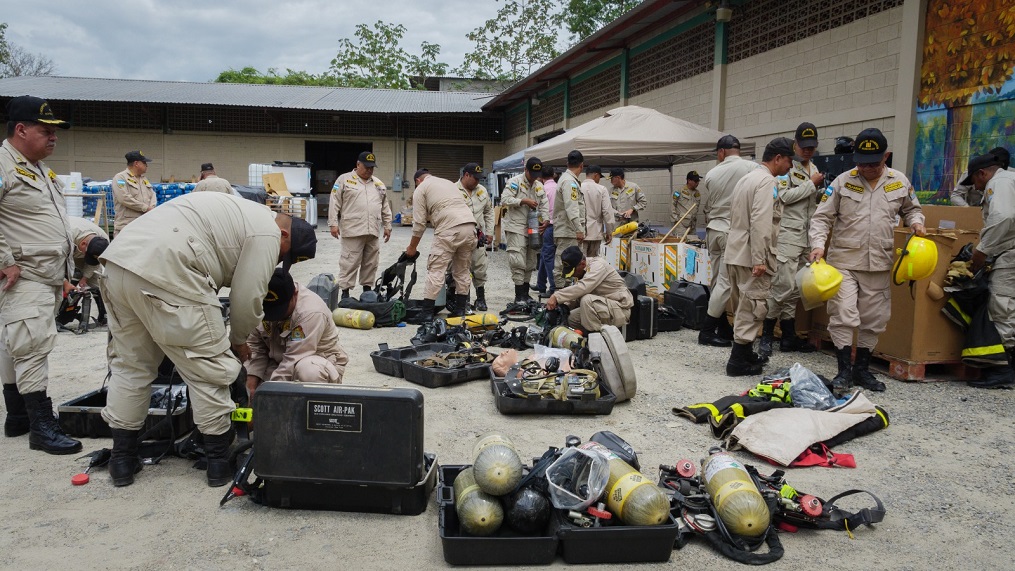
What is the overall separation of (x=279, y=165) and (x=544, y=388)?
64.8 feet

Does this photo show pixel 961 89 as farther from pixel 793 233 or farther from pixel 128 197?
pixel 128 197

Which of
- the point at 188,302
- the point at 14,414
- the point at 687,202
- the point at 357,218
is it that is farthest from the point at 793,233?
the point at 14,414

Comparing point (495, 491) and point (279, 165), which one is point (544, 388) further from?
point (279, 165)

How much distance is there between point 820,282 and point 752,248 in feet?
2.45

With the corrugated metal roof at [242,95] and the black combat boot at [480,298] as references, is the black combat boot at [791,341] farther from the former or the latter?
the corrugated metal roof at [242,95]

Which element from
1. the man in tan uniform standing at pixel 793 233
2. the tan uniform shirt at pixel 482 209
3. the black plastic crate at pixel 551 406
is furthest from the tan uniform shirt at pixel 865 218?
the tan uniform shirt at pixel 482 209

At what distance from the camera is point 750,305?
19.2 ft

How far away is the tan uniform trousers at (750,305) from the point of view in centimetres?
583

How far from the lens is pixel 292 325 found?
401 cm

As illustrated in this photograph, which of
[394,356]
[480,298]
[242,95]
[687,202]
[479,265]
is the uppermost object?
[242,95]

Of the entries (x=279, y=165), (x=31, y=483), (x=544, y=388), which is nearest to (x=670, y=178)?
(x=544, y=388)

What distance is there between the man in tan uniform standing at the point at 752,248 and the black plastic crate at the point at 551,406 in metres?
1.65

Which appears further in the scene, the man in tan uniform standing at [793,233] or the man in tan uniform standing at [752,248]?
the man in tan uniform standing at [793,233]

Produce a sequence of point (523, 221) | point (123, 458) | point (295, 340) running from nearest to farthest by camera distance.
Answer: point (123, 458)
point (295, 340)
point (523, 221)
